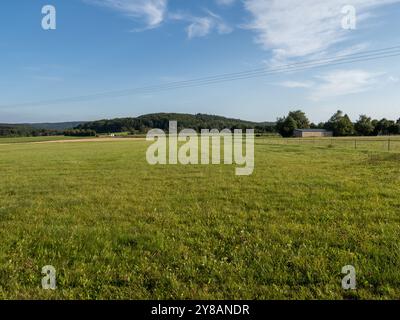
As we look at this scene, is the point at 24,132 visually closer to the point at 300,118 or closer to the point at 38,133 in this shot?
the point at 38,133

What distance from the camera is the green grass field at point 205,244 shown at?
4484 millimetres

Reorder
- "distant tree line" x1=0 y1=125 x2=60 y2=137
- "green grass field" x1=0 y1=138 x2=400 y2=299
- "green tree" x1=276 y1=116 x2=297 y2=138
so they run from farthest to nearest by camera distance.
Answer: "green tree" x1=276 y1=116 x2=297 y2=138 < "distant tree line" x1=0 y1=125 x2=60 y2=137 < "green grass field" x1=0 y1=138 x2=400 y2=299

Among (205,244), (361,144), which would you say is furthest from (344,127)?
(205,244)

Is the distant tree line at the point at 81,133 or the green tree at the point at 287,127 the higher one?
the green tree at the point at 287,127

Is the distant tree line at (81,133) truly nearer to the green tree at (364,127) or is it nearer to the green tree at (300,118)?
the green tree at (300,118)

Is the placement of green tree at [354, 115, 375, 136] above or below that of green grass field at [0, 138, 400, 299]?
above

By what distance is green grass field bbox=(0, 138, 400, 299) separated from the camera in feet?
14.7

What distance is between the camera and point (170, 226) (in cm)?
731

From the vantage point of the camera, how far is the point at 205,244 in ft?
19.9

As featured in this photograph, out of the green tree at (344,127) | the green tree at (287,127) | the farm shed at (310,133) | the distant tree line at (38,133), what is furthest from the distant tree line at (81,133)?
the green tree at (344,127)

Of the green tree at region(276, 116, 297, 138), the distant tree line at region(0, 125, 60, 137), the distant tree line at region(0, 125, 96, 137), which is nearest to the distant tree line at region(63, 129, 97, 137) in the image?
the distant tree line at region(0, 125, 96, 137)

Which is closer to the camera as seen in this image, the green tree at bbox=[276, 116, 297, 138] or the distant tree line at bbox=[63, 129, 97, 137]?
the distant tree line at bbox=[63, 129, 97, 137]

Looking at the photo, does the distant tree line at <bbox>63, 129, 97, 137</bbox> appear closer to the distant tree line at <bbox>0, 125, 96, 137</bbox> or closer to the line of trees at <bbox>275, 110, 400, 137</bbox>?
the distant tree line at <bbox>0, 125, 96, 137</bbox>

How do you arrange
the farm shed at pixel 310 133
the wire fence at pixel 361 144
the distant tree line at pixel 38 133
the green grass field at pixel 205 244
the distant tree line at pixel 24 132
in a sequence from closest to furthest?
1. the green grass field at pixel 205 244
2. the wire fence at pixel 361 144
3. the distant tree line at pixel 38 133
4. the distant tree line at pixel 24 132
5. the farm shed at pixel 310 133
